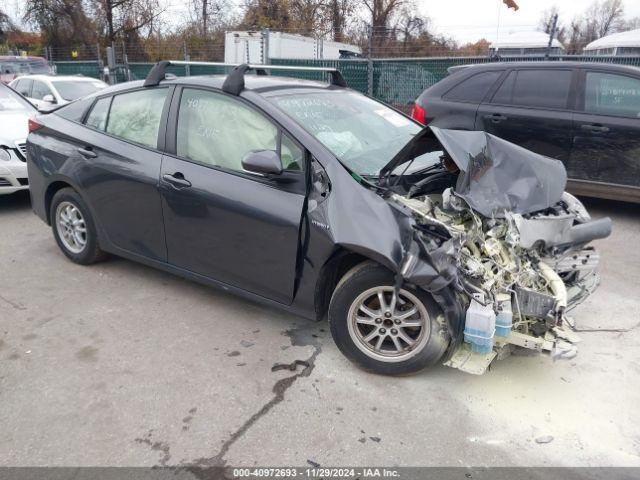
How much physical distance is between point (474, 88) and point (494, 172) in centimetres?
365

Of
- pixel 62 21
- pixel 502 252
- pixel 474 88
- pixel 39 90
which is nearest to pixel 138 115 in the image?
pixel 502 252

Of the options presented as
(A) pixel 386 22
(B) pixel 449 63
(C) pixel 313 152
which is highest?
(A) pixel 386 22

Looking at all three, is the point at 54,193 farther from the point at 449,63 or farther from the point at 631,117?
the point at 449,63

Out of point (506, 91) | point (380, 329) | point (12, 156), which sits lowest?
point (380, 329)

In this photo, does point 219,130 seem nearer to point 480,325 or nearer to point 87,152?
point 87,152

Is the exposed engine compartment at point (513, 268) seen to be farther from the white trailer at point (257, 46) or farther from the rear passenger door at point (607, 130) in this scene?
the white trailer at point (257, 46)

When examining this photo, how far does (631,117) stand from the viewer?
5.66 meters

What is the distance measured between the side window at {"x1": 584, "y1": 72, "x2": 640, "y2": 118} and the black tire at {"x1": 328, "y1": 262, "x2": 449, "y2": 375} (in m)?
4.28

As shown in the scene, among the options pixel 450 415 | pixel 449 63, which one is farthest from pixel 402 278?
pixel 449 63

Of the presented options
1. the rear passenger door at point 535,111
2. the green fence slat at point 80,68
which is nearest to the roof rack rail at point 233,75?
the rear passenger door at point 535,111

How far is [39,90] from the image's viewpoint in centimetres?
1146

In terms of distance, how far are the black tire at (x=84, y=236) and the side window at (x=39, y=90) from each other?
7847 millimetres

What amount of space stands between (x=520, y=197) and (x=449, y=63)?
30.0ft

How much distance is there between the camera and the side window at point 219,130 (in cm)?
345
